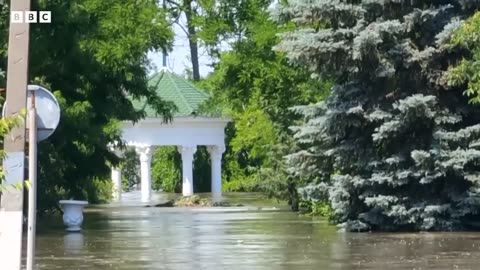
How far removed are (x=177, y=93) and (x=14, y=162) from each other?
41132 millimetres

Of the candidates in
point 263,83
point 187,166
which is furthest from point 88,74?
point 187,166

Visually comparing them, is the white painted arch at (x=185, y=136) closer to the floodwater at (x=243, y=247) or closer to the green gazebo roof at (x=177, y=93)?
the green gazebo roof at (x=177, y=93)

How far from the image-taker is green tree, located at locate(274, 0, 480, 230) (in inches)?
931

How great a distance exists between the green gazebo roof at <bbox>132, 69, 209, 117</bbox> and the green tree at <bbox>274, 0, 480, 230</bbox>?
23708 millimetres

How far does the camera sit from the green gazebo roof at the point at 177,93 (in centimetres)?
4950

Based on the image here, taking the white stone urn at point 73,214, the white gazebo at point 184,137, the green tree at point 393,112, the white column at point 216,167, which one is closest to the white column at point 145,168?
the white gazebo at point 184,137

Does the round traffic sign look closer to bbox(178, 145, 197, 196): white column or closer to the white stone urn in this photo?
the white stone urn

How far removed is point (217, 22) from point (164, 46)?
193 cm

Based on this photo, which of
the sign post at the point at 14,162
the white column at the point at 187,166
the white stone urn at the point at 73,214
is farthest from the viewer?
the white column at the point at 187,166

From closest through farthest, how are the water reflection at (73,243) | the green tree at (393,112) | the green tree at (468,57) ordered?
the green tree at (468,57)
the water reflection at (73,243)
the green tree at (393,112)

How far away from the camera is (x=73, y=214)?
85.5ft

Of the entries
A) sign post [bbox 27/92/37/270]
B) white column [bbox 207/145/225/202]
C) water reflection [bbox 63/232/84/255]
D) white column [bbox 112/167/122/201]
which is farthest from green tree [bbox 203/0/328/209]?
sign post [bbox 27/92/37/270]

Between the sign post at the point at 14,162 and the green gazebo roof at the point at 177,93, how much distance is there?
122ft

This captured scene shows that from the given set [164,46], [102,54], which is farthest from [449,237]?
[164,46]
